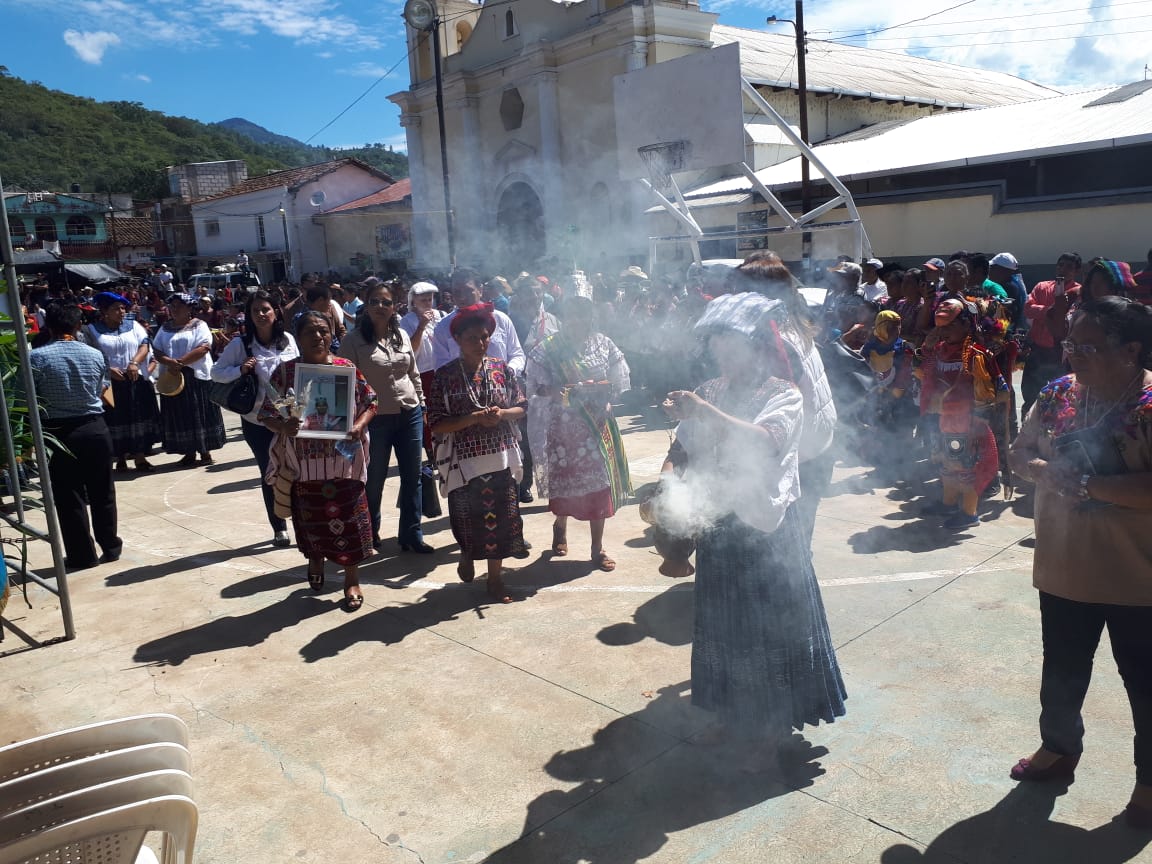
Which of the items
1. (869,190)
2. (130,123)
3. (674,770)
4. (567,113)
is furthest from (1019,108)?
(130,123)

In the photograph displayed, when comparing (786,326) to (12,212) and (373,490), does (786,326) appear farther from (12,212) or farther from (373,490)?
(12,212)

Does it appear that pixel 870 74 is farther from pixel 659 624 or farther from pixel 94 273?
pixel 659 624

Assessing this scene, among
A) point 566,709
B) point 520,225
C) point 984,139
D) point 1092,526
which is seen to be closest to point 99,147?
point 520,225

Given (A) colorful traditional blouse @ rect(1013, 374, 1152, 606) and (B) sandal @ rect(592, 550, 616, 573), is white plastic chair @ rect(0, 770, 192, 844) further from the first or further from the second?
(B) sandal @ rect(592, 550, 616, 573)

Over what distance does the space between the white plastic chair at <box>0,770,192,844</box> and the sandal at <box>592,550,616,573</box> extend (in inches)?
134

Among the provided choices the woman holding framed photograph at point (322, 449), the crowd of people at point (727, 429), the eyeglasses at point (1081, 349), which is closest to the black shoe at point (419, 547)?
the crowd of people at point (727, 429)

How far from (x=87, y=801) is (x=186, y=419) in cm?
772

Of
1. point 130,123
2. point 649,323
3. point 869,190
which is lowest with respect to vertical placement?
point 649,323

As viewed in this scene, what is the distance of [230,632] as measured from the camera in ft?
14.8

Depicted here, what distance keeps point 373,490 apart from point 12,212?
57.2 meters

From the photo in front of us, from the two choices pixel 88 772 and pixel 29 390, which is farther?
pixel 29 390

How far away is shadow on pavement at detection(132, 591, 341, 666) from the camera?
4.29m

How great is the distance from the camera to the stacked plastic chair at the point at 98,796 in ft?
5.62

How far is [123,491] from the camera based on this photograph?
8.02 meters
